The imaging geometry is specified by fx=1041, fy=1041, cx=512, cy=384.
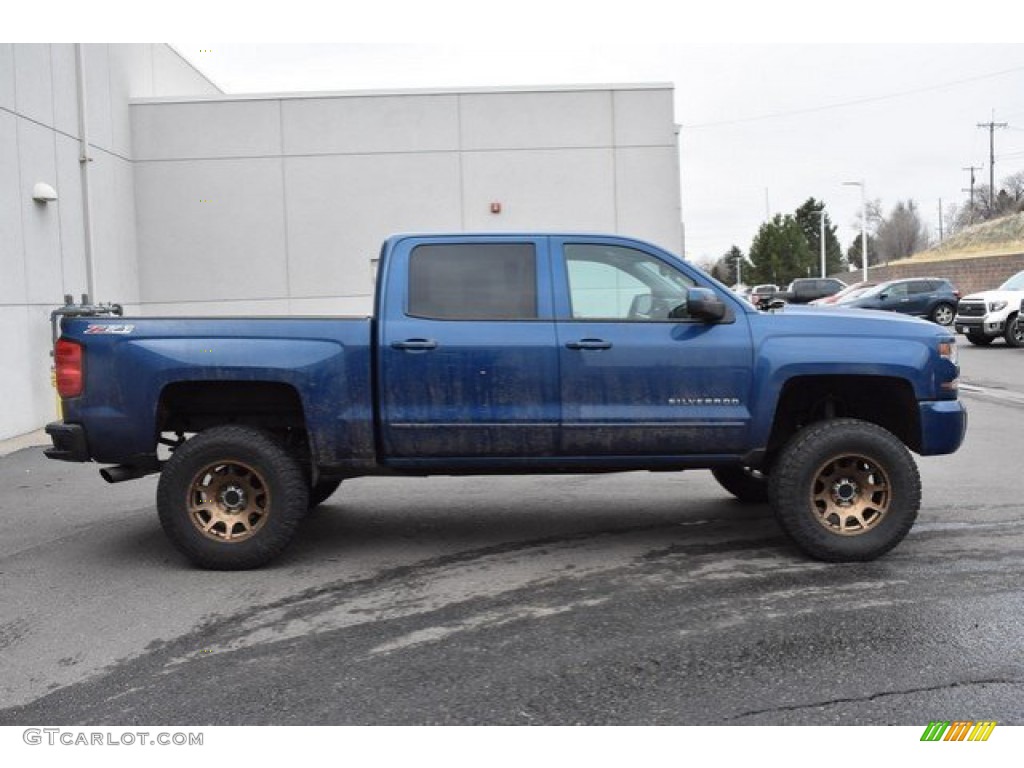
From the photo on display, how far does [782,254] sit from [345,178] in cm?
7519

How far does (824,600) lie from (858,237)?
Answer: 115440 millimetres

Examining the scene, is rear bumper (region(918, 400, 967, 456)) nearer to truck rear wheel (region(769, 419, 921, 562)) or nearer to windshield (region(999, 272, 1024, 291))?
truck rear wheel (region(769, 419, 921, 562))

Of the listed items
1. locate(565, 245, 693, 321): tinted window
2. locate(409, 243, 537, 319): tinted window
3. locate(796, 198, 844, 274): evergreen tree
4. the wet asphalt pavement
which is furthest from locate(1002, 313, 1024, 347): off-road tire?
locate(796, 198, 844, 274): evergreen tree

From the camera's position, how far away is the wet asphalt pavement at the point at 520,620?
4129 mm

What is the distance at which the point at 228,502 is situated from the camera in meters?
6.26

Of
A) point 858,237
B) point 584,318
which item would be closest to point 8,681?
point 584,318

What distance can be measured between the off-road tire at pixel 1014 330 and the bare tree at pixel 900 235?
89027 millimetres

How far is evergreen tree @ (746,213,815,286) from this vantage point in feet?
286

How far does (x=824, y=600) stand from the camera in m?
5.42

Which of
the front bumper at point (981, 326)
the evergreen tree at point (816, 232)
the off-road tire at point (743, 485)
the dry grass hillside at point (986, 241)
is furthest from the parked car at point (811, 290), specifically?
the evergreen tree at point (816, 232)

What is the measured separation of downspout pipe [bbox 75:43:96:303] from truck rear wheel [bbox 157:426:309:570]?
31.7ft

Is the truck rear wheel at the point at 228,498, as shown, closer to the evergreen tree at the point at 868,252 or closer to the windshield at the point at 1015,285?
the windshield at the point at 1015,285

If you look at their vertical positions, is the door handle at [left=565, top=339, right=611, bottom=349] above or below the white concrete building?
below

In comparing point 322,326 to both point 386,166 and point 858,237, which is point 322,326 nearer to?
point 386,166
